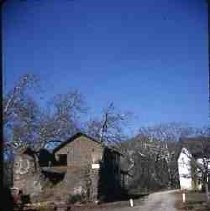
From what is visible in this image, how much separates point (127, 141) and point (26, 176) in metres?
0.56

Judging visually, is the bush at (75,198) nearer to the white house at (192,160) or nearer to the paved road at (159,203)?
the paved road at (159,203)

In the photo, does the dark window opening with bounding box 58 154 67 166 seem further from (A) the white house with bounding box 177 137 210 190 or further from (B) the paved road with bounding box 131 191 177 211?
(A) the white house with bounding box 177 137 210 190

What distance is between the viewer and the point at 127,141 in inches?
76.8

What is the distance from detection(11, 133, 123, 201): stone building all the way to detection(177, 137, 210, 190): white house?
33 cm

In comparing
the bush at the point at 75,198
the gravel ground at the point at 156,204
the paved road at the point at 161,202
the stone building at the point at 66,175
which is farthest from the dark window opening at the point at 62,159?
the paved road at the point at 161,202

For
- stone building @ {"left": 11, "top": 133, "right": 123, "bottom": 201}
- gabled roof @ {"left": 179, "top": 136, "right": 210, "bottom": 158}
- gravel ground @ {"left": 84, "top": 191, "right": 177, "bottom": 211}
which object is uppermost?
gabled roof @ {"left": 179, "top": 136, "right": 210, "bottom": 158}

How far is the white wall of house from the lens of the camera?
1.83 metres

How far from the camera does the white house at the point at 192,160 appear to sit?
1.84 metres

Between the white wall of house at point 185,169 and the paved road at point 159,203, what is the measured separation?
0.08 metres

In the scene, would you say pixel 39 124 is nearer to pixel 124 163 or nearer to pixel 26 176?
pixel 26 176

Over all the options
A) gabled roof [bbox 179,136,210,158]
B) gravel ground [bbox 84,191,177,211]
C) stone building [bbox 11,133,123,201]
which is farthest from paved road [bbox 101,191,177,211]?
gabled roof [bbox 179,136,210,158]

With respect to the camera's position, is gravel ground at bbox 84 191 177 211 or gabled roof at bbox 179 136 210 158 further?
gabled roof at bbox 179 136 210 158

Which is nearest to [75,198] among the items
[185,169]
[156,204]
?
[156,204]

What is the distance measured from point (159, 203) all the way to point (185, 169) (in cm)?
27
